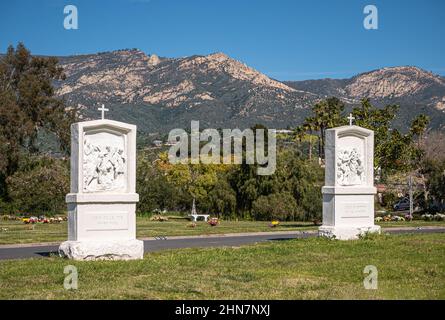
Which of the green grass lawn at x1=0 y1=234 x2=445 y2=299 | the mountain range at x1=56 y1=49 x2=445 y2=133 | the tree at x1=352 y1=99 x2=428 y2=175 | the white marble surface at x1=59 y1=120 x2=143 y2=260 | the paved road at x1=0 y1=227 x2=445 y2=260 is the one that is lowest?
the paved road at x1=0 y1=227 x2=445 y2=260

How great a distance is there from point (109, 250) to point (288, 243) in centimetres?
572

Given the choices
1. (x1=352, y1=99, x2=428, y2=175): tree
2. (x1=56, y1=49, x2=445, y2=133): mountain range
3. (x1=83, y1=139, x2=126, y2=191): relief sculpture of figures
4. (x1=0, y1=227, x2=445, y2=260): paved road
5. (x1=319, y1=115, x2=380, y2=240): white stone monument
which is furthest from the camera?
(x1=56, y1=49, x2=445, y2=133): mountain range

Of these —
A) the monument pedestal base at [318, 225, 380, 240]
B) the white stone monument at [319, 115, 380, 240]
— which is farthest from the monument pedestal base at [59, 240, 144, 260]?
the white stone monument at [319, 115, 380, 240]

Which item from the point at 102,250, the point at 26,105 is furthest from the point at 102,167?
the point at 26,105

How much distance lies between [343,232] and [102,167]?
8042 mm

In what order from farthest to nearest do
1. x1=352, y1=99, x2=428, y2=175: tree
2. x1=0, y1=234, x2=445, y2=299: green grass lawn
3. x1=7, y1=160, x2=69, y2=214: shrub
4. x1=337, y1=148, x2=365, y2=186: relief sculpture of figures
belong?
x1=7, y1=160, x2=69, y2=214: shrub → x1=352, y1=99, x2=428, y2=175: tree → x1=337, y1=148, x2=365, y2=186: relief sculpture of figures → x1=0, y1=234, x2=445, y2=299: green grass lawn

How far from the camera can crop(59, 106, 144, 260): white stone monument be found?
15.5 meters

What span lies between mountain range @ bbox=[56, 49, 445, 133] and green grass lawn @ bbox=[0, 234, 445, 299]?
7305cm

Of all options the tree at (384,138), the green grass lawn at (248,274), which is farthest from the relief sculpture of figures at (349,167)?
the tree at (384,138)

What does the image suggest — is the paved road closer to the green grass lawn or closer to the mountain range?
the green grass lawn

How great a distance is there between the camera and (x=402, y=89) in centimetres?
16662

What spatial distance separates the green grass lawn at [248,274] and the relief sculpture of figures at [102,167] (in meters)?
1.93

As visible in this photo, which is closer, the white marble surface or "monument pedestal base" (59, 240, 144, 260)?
"monument pedestal base" (59, 240, 144, 260)
